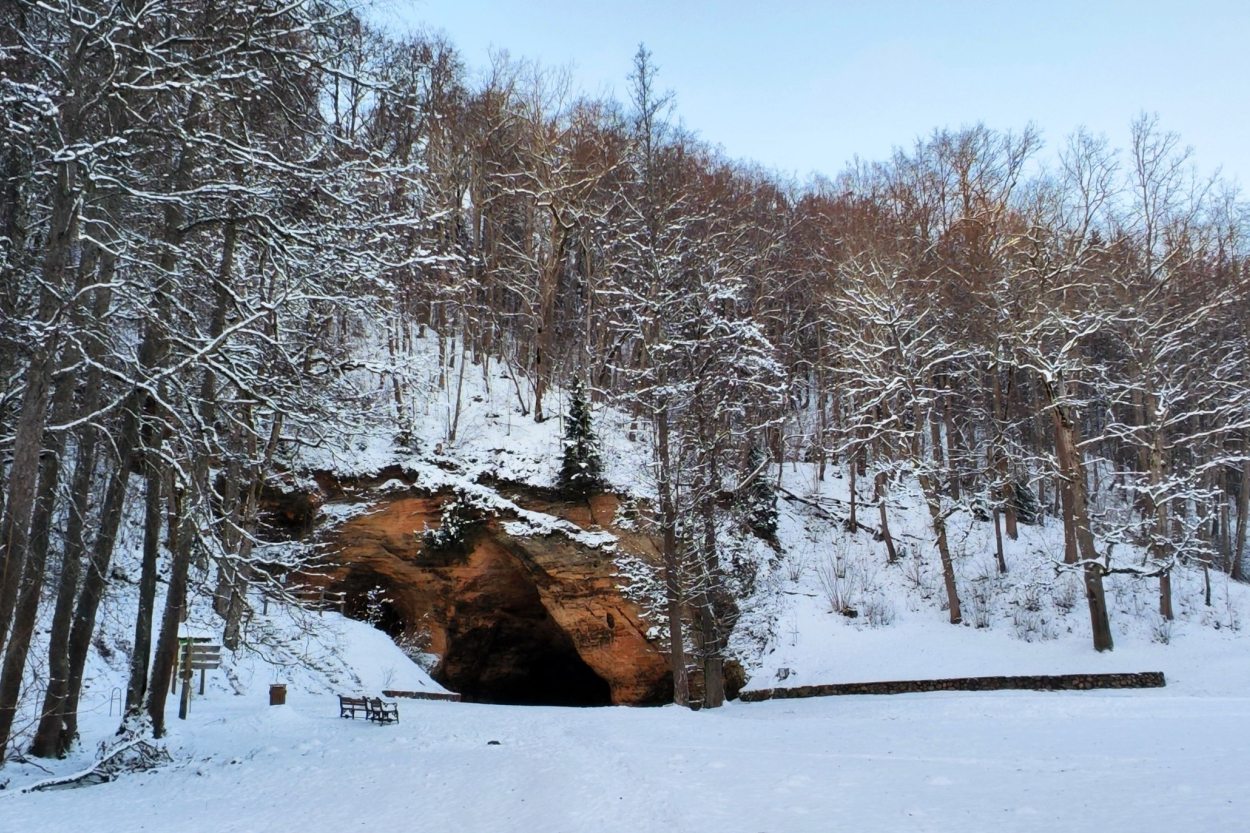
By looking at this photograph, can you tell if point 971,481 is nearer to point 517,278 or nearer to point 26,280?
point 517,278

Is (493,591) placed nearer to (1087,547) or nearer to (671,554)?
(671,554)

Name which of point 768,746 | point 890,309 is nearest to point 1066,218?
point 890,309

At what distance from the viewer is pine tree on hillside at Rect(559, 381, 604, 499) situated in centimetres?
2252

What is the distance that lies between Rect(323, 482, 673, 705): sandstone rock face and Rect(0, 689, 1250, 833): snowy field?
7.63 meters

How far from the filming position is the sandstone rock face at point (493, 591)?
22.0 m

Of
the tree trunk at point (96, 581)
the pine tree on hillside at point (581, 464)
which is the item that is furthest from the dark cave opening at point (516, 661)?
the tree trunk at point (96, 581)

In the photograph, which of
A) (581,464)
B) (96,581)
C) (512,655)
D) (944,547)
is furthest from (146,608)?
(944,547)

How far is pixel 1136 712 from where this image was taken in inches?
492

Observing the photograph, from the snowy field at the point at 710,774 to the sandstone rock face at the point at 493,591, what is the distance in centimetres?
763

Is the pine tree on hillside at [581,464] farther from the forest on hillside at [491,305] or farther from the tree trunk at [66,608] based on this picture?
the tree trunk at [66,608]

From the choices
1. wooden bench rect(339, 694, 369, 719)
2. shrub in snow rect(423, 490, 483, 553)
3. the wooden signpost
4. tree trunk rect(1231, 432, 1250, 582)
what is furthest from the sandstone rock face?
tree trunk rect(1231, 432, 1250, 582)

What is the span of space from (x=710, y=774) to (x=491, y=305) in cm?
2084

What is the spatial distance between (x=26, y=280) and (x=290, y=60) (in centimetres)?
389

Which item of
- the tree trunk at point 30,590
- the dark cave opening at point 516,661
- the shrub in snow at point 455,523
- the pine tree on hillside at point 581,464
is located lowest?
the dark cave opening at point 516,661
